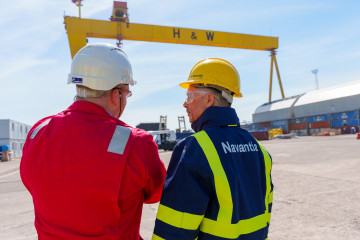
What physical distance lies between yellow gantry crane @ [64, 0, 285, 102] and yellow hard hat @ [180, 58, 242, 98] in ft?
54.5

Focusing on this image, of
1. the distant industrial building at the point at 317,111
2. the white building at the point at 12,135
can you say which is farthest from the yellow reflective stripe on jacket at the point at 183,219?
the distant industrial building at the point at 317,111

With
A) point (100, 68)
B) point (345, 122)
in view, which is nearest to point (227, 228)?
point (100, 68)

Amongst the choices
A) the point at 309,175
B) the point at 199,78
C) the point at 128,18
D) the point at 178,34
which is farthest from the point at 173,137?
the point at 199,78

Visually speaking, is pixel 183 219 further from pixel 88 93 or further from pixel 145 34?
Answer: pixel 145 34

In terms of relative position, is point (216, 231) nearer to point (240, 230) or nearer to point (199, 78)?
point (240, 230)

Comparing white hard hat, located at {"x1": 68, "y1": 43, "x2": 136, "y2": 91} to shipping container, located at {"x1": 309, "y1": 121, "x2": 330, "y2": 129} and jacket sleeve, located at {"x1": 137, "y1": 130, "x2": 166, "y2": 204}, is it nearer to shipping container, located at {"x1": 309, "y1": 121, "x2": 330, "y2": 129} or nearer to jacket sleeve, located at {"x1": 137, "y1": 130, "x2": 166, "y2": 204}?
jacket sleeve, located at {"x1": 137, "y1": 130, "x2": 166, "y2": 204}

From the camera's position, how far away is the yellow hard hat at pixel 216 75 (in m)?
1.50

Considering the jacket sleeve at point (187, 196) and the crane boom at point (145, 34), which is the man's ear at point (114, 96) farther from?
the crane boom at point (145, 34)

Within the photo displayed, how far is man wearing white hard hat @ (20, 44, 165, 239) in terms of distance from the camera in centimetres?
106

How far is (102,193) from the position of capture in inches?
41.6

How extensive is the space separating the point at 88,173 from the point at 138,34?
2005 cm

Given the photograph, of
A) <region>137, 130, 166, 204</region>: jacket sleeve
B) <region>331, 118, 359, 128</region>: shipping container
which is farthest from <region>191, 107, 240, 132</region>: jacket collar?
<region>331, 118, 359, 128</region>: shipping container

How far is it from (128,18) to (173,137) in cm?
1077

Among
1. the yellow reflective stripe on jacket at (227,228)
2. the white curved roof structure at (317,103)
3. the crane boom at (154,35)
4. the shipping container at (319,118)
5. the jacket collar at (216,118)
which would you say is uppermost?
the crane boom at (154,35)
